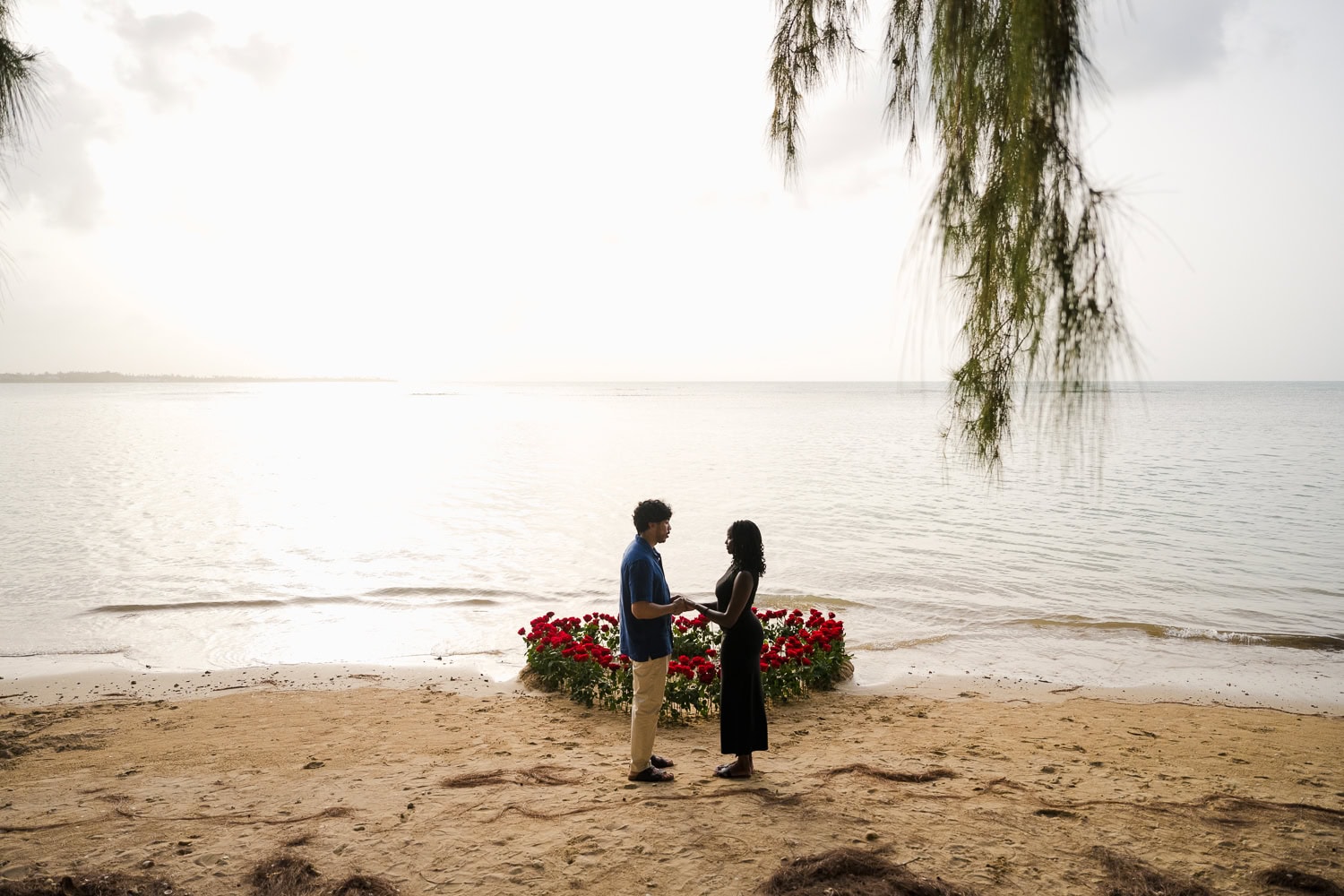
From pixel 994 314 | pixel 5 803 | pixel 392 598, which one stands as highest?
pixel 994 314

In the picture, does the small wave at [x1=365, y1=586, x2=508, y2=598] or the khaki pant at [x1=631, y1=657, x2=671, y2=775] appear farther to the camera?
the small wave at [x1=365, y1=586, x2=508, y2=598]

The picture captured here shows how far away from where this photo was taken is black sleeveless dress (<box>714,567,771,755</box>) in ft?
18.6

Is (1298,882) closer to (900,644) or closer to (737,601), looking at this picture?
(737,601)

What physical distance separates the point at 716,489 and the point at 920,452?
20.6 meters

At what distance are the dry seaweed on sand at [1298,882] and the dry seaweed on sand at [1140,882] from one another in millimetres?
398

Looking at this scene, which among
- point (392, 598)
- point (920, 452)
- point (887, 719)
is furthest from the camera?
point (920, 452)

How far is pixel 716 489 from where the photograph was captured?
2892cm

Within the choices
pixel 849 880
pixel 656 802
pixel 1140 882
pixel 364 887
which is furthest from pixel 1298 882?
pixel 364 887

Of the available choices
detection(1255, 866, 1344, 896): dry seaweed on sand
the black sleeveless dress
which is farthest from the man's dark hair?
detection(1255, 866, 1344, 896): dry seaweed on sand

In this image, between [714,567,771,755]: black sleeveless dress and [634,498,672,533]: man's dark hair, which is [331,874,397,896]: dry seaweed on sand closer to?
[714,567,771,755]: black sleeveless dress

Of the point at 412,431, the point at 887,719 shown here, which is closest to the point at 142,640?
the point at 887,719

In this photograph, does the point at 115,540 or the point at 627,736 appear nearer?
the point at 627,736

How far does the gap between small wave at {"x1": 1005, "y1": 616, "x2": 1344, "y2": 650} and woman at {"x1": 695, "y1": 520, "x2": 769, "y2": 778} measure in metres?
8.65

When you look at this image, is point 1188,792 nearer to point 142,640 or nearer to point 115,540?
point 142,640
